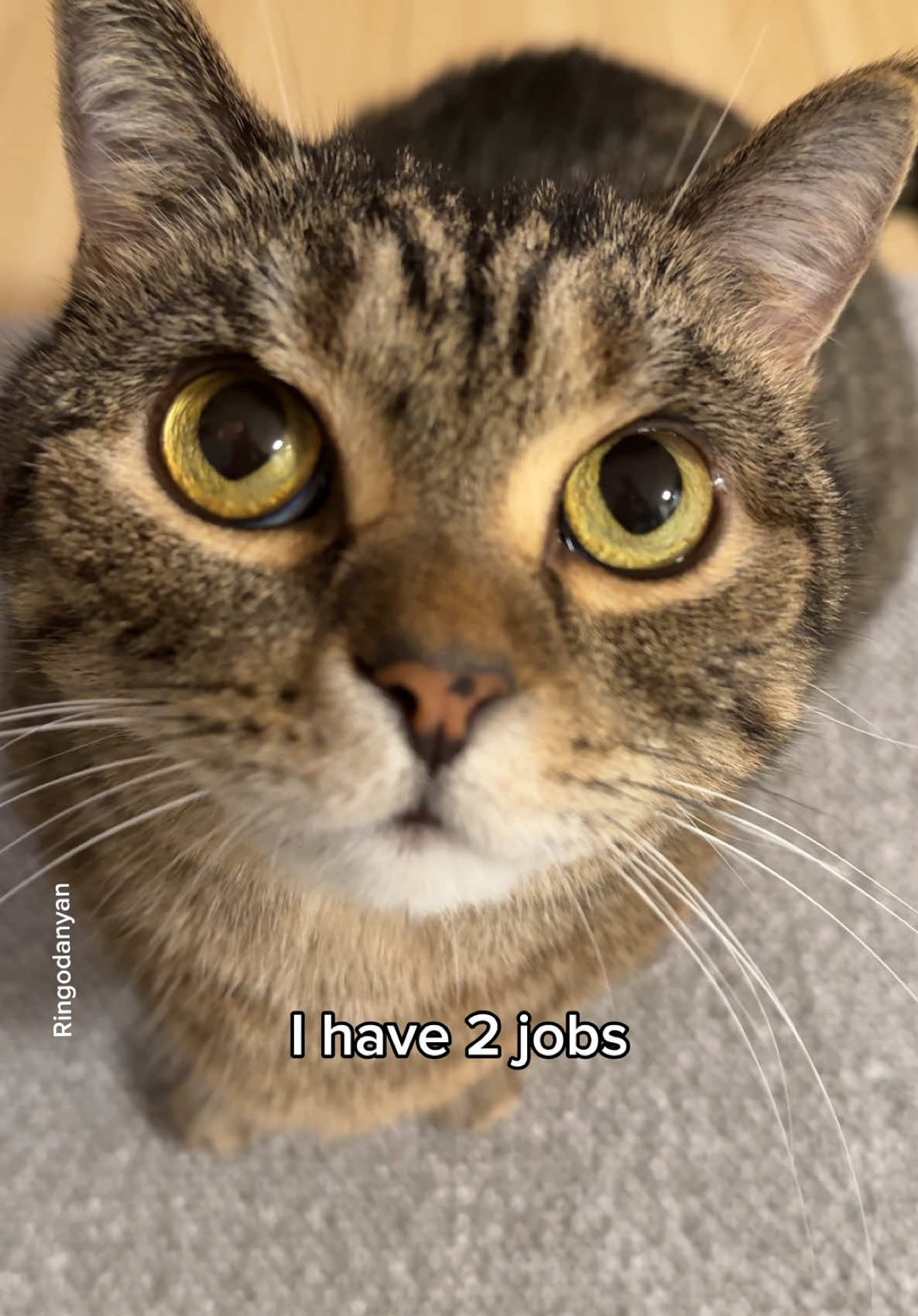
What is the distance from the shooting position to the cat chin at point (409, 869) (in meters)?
0.53

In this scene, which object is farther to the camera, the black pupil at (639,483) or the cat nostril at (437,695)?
the black pupil at (639,483)

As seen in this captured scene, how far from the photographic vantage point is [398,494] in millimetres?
555

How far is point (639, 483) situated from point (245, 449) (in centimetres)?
21

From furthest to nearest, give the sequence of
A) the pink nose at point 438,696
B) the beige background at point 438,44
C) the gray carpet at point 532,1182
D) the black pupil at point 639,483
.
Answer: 1. the beige background at point 438,44
2. the gray carpet at point 532,1182
3. the black pupil at point 639,483
4. the pink nose at point 438,696

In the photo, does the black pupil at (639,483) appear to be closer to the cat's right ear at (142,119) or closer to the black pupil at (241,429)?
the black pupil at (241,429)

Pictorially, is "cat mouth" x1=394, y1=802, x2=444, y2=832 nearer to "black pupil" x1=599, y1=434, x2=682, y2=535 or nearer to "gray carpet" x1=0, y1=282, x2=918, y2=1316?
"black pupil" x1=599, y1=434, x2=682, y2=535

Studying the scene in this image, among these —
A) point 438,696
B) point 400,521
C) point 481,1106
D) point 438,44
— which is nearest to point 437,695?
point 438,696

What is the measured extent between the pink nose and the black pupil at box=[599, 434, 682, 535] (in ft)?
0.51

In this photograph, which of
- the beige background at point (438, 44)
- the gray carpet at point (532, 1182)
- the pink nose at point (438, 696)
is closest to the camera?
the pink nose at point (438, 696)

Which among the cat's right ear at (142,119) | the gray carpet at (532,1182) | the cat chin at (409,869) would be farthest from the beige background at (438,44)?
the cat chin at (409,869)

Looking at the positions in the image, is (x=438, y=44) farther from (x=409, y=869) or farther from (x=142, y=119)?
(x=409, y=869)

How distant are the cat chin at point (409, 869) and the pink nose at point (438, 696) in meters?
0.06

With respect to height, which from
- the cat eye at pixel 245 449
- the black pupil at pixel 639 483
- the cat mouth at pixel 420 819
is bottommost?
the cat mouth at pixel 420 819

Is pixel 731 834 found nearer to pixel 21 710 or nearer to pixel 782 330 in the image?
pixel 782 330
